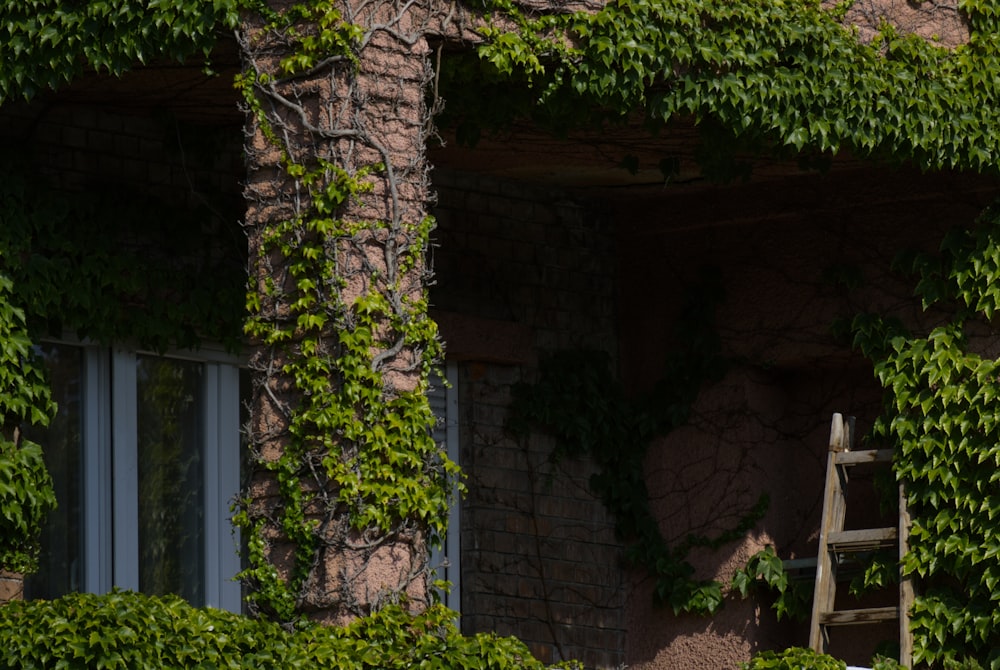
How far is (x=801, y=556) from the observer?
1041 cm

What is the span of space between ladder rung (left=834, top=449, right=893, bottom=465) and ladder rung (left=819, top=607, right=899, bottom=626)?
0.77 m

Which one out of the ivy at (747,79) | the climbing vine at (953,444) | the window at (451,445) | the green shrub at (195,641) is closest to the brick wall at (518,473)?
the window at (451,445)

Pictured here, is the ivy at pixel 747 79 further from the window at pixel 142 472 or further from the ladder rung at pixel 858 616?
the ladder rung at pixel 858 616

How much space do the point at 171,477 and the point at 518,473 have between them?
7.08ft

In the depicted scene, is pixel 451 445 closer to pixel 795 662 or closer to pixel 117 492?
pixel 117 492

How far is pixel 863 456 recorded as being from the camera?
9531 millimetres

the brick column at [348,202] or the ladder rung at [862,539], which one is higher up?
the brick column at [348,202]

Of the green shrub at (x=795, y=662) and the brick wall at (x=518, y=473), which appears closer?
the green shrub at (x=795, y=662)

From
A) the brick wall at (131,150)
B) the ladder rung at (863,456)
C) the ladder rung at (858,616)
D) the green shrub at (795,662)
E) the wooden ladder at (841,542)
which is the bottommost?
the green shrub at (795,662)

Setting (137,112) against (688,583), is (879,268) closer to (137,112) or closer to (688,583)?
(688,583)

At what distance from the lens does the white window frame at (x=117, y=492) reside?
8820 mm

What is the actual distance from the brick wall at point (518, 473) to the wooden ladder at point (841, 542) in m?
1.40

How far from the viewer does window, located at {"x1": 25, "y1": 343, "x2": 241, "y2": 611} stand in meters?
8.79

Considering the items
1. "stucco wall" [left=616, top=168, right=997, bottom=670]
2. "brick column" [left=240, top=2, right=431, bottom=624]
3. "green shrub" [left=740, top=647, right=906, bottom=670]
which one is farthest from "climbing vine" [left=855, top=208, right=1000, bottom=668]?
"brick column" [left=240, top=2, right=431, bottom=624]
